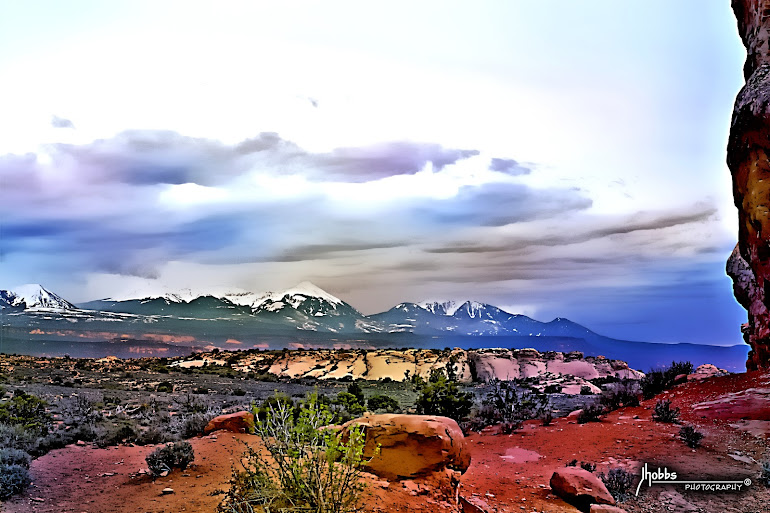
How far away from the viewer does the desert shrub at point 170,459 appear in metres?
7.23

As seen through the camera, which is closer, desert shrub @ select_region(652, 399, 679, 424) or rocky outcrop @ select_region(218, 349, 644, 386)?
desert shrub @ select_region(652, 399, 679, 424)

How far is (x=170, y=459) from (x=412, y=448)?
4.09 metres

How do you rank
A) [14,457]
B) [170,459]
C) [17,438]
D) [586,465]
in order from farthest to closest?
[586,465] → [17,438] → [170,459] → [14,457]

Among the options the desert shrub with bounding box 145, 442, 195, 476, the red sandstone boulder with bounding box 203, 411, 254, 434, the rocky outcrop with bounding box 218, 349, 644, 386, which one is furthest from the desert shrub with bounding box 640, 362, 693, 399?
the desert shrub with bounding box 145, 442, 195, 476

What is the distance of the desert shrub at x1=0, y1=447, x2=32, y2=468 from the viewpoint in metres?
7.06

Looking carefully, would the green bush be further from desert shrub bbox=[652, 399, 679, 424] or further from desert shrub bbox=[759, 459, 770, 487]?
desert shrub bbox=[759, 459, 770, 487]

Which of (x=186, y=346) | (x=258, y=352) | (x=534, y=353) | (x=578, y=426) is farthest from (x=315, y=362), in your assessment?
(x=578, y=426)

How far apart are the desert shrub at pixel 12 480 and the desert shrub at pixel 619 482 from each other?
9329 millimetres

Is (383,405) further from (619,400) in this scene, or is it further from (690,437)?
(690,437)

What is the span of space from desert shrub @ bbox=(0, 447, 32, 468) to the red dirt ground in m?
0.22

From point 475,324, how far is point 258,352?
197ft

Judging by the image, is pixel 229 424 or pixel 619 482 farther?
pixel 229 424

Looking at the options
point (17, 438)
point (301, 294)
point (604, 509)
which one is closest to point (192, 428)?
point (17, 438)

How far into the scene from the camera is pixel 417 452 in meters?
6.89
